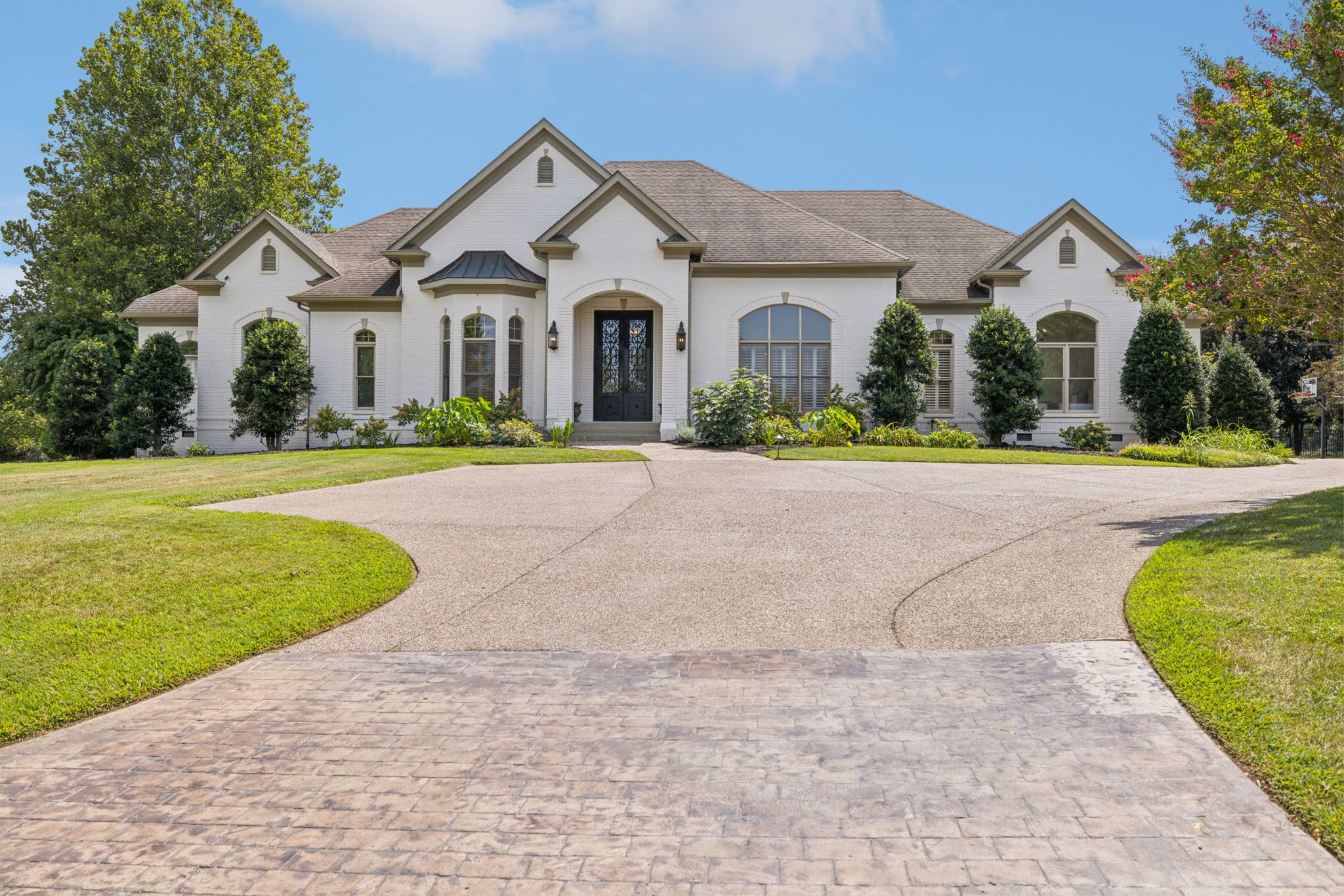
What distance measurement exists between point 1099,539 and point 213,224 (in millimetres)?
34698

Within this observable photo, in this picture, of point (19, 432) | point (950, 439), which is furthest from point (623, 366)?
point (19, 432)

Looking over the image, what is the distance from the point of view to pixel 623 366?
21922mm

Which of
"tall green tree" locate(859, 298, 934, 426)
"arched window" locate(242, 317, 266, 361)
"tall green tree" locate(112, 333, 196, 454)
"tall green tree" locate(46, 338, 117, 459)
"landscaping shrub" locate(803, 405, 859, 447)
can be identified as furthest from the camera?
"arched window" locate(242, 317, 266, 361)

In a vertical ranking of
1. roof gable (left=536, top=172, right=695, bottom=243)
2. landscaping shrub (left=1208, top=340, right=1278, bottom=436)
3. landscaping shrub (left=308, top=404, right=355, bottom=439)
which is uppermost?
roof gable (left=536, top=172, right=695, bottom=243)

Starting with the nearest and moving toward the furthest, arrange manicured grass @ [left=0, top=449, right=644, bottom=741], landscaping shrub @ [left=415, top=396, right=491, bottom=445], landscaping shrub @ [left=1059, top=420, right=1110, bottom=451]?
manicured grass @ [left=0, top=449, right=644, bottom=741] → landscaping shrub @ [left=415, top=396, right=491, bottom=445] → landscaping shrub @ [left=1059, top=420, right=1110, bottom=451]

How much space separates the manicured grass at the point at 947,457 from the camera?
1617cm

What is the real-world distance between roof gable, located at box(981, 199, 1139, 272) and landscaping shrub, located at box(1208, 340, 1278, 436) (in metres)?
5.49

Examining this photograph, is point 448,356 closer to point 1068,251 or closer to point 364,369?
point 364,369

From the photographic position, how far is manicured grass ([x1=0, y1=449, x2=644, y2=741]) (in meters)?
4.83

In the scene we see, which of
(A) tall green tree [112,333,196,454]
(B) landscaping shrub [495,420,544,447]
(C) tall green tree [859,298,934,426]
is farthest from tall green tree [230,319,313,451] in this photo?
(C) tall green tree [859,298,934,426]

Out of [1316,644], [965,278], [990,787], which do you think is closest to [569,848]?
[990,787]

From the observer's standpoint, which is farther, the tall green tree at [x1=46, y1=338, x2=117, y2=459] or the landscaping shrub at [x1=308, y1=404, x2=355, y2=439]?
the tall green tree at [x1=46, y1=338, x2=117, y2=459]

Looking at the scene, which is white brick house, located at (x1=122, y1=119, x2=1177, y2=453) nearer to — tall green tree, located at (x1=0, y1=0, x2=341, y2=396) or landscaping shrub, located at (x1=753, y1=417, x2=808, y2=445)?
landscaping shrub, located at (x1=753, y1=417, x2=808, y2=445)

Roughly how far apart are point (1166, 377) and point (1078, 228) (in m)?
4.18
